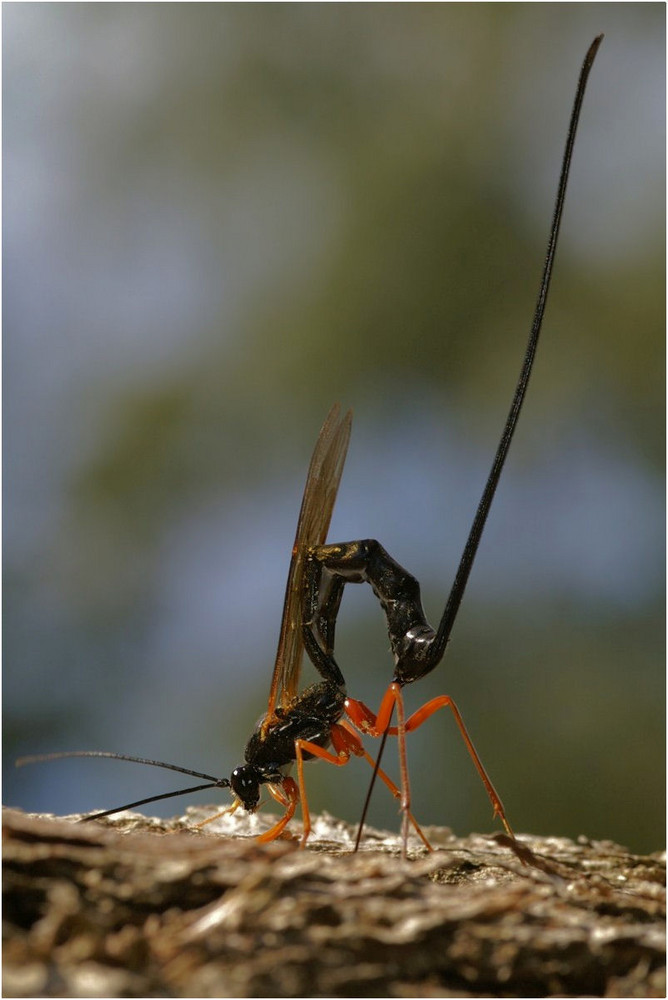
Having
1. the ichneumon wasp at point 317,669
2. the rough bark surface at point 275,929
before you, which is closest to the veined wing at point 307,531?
the ichneumon wasp at point 317,669

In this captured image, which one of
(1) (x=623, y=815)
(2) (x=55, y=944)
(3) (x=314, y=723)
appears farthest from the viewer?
(1) (x=623, y=815)

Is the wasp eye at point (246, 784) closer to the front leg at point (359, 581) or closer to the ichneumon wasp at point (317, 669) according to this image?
the ichneumon wasp at point (317, 669)

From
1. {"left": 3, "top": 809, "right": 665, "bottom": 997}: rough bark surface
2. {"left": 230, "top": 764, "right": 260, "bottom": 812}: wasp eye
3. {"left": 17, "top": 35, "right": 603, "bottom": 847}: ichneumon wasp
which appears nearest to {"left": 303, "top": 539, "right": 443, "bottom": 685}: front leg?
{"left": 17, "top": 35, "right": 603, "bottom": 847}: ichneumon wasp

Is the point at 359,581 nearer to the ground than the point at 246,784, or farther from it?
farther from it

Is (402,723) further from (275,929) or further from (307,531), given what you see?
(275,929)

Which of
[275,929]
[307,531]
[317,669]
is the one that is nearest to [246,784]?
[317,669]

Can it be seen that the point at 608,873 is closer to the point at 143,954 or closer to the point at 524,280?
the point at 143,954

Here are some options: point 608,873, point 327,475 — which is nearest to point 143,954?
point 608,873
